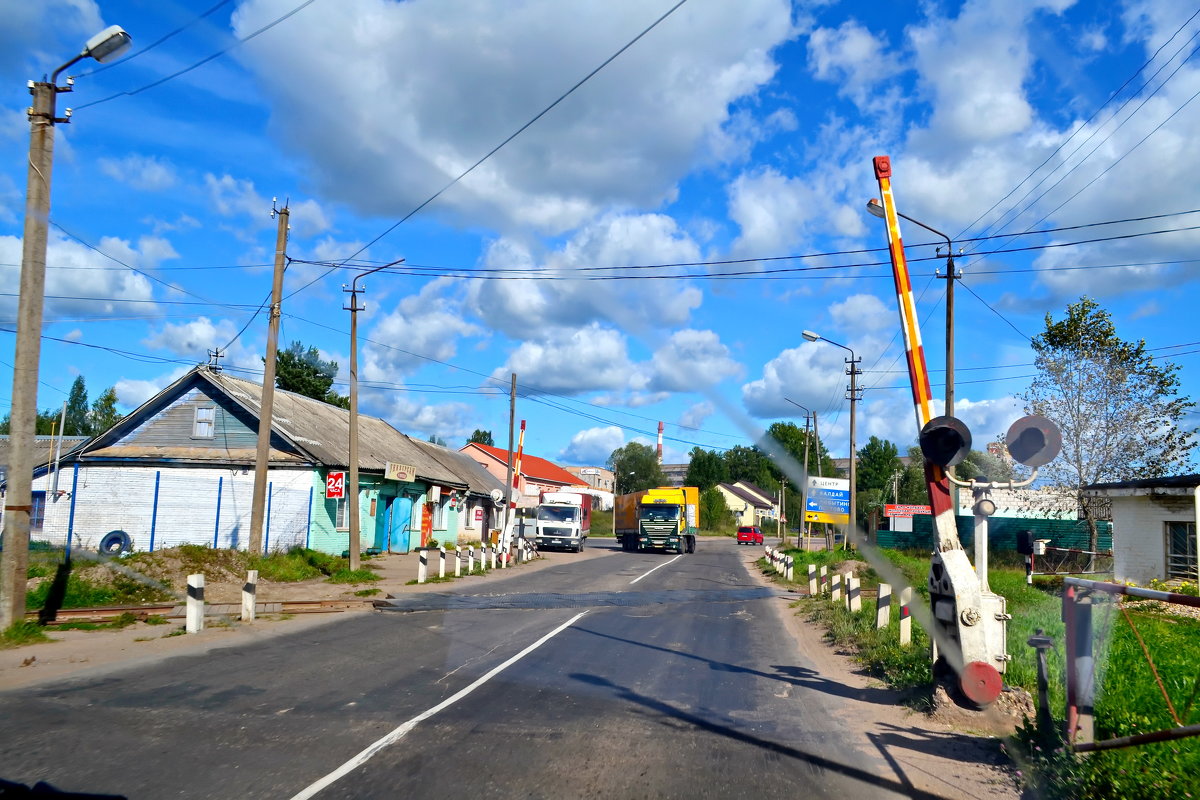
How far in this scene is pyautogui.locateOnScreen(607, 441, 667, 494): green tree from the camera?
13400cm

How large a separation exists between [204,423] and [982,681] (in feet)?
97.8

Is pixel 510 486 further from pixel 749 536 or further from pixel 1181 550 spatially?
pixel 749 536

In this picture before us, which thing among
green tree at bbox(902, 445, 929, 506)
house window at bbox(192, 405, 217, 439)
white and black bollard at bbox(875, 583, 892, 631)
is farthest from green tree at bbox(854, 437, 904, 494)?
white and black bollard at bbox(875, 583, 892, 631)

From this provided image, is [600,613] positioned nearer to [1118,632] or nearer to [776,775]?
[1118,632]

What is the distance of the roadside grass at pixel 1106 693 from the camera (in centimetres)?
534

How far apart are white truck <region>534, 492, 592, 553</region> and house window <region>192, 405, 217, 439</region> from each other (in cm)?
1946

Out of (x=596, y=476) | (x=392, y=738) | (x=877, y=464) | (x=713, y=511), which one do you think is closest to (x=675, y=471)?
(x=596, y=476)

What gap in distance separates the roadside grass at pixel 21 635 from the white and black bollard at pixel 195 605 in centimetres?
179

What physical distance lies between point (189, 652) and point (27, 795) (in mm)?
7392

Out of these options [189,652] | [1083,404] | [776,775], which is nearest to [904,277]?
[776,775]

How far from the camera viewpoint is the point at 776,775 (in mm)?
6422

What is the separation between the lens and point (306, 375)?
66312 mm

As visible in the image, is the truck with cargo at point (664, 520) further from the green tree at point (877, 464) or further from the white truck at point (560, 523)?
the green tree at point (877, 464)

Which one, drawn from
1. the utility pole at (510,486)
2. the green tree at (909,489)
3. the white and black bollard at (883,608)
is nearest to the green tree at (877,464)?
A: the green tree at (909,489)
